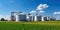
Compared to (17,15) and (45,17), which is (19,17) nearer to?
(17,15)

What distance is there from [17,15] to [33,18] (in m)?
18.0

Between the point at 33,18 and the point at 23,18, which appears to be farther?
the point at 33,18

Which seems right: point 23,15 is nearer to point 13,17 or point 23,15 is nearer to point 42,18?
point 13,17

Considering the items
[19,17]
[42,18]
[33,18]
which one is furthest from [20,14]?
[42,18]

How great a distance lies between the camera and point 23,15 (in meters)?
81.6

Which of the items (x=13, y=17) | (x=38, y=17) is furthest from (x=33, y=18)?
(x=13, y=17)

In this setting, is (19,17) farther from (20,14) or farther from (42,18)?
(42,18)

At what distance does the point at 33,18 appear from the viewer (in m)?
97.4

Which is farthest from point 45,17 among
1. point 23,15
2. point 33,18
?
point 23,15

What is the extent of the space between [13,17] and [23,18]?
741 cm

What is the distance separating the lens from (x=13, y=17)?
8506cm

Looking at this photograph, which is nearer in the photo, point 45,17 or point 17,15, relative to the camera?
point 17,15

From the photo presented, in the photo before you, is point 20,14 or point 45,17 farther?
point 45,17

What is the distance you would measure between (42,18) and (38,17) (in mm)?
4444
